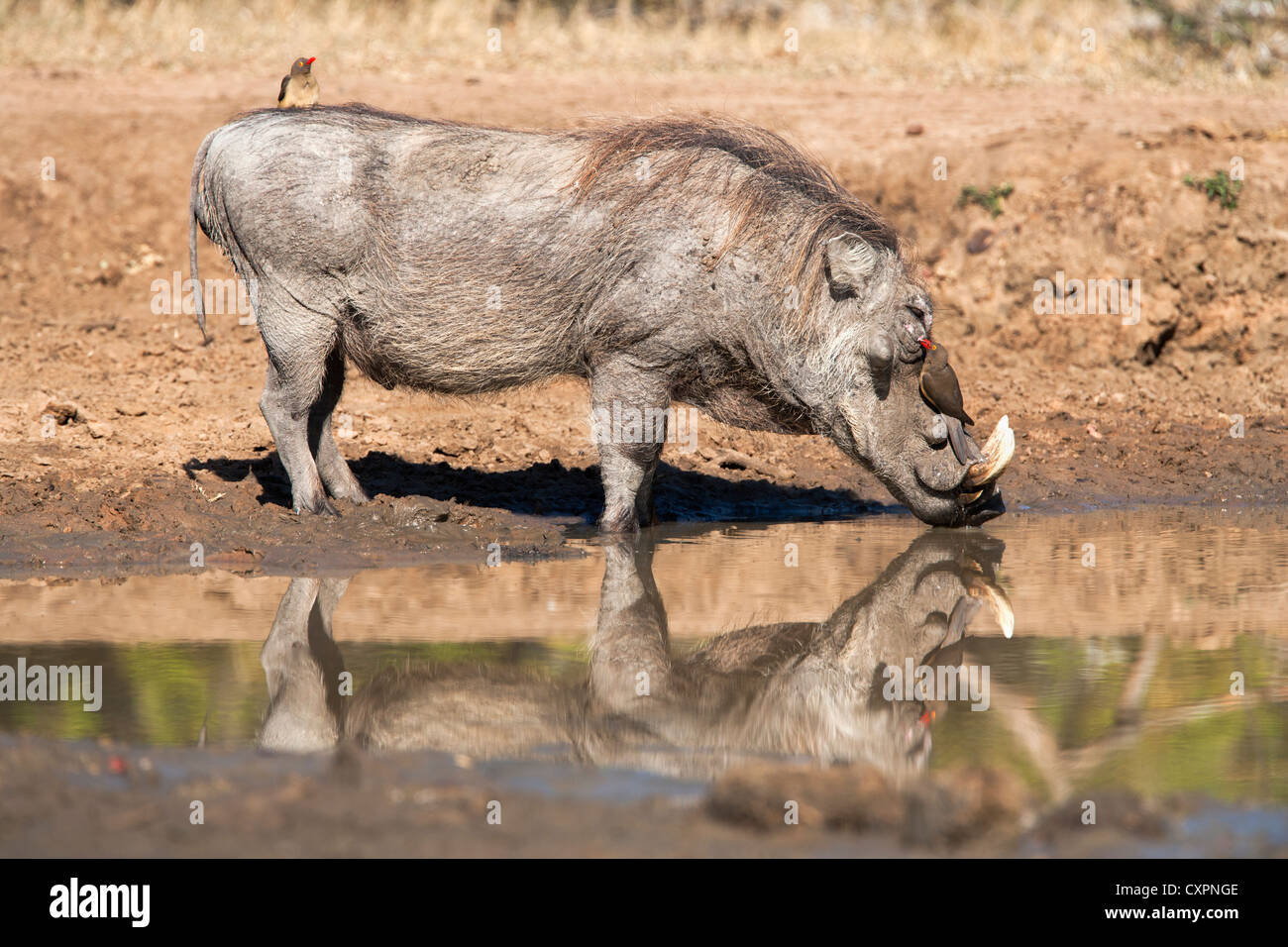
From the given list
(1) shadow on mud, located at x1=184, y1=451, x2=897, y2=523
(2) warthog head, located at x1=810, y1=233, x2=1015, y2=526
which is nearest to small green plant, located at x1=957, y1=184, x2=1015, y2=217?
(1) shadow on mud, located at x1=184, y1=451, x2=897, y2=523

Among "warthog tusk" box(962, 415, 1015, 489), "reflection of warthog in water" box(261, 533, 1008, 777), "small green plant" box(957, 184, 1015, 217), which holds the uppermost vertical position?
"small green plant" box(957, 184, 1015, 217)

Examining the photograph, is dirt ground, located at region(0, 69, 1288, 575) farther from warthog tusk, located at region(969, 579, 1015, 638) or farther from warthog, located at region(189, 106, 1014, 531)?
warthog tusk, located at region(969, 579, 1015, 638)

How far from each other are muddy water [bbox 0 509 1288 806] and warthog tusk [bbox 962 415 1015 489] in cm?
32

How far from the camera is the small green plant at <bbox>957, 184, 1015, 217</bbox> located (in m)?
9.90

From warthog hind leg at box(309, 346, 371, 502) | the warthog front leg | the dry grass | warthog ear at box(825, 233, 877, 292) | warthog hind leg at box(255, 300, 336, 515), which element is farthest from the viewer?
the dry grass

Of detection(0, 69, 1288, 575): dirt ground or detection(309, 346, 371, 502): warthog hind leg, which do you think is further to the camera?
detection(309, 346, 371, 502): warthog hind leg

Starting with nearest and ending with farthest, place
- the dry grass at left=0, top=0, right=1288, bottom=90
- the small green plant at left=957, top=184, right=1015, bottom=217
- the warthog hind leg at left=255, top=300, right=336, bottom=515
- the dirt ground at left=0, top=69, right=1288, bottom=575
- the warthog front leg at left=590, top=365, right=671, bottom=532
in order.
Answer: the warthog front leg at left=590, top=365, right=671, bottom=532 → the warthog hind leg at left=255, top=300, right=336, bottom=515 → the dirt ground at left=0, top=69, right=1288, bottom=575 → the small green plant at left=957, top=184, right=1015, bottom=217 → the dry grass at left=0, top=0, right=1288, bottom=90

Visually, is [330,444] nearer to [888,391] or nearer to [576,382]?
[576,382]

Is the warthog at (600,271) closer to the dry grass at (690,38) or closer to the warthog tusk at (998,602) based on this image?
the warthog tusk at (998,602)

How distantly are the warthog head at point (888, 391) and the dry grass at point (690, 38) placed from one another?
650 centimetres

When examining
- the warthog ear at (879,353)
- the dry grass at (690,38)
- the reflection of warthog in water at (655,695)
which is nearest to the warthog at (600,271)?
the warthog ear at (879,353)

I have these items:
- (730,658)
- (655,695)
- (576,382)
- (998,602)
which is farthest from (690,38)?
(655,695)

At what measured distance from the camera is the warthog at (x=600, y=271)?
612 centimetres
